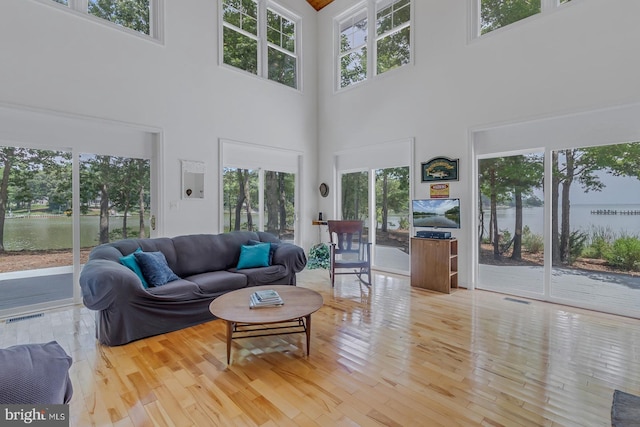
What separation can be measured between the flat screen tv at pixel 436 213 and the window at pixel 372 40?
2.48m

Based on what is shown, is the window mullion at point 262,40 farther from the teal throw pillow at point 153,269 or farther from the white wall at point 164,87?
the teal throw pillow at point 153,269

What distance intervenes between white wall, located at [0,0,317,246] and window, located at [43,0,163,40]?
0.16 metres

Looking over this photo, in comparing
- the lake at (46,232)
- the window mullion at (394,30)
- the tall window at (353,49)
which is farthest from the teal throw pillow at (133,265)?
the window mullion at (394,30)

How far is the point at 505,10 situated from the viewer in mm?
4266

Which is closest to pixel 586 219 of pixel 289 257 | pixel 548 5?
pixel 548 5

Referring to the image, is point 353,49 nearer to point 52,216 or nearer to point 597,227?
point 597,227

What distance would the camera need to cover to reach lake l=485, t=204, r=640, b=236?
3496 millimetres

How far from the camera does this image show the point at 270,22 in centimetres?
595

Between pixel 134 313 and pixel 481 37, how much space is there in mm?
5536

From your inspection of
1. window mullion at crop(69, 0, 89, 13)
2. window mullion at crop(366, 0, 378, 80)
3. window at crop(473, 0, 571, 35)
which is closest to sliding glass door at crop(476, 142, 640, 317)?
window at crop(473, 0, 571, 35)

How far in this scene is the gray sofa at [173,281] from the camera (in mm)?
2734

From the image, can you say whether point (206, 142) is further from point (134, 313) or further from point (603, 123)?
point (603, 123)

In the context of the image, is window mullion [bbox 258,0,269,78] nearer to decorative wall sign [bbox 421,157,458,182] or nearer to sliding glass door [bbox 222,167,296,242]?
sliding glass door [bbox 222,167,296,242]

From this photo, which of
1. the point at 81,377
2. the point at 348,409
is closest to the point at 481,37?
the point at 348,409
